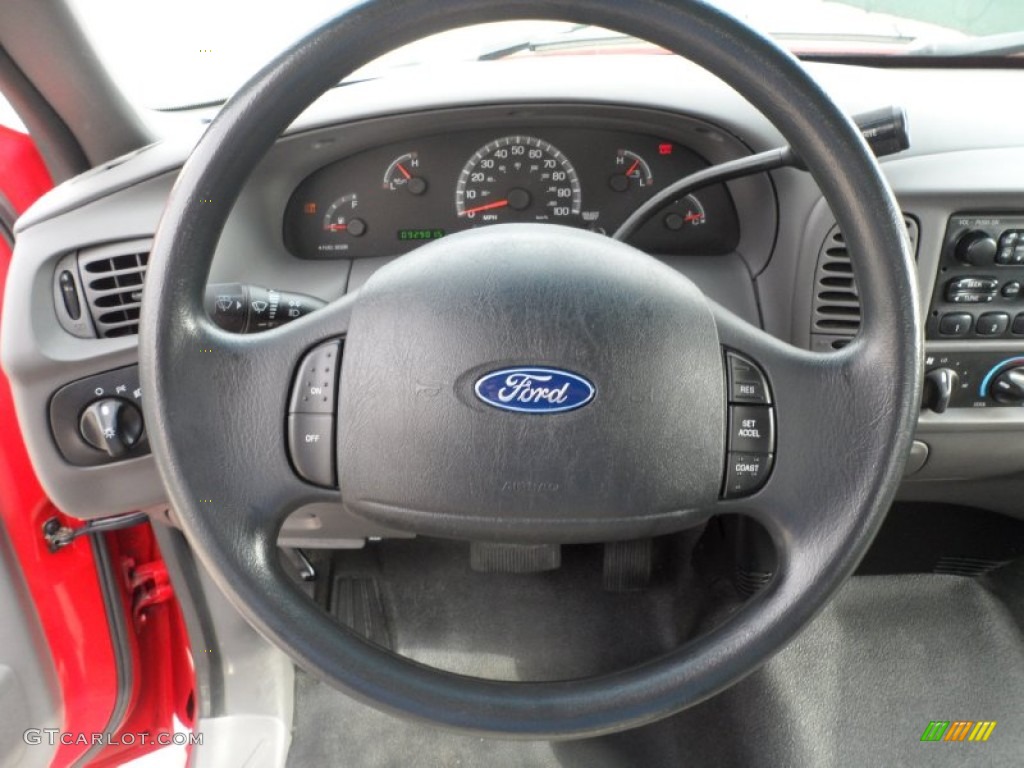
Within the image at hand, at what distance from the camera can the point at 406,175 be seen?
130 centimetres

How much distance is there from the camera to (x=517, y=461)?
71 cm

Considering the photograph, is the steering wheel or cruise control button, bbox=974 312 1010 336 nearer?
the steering wheel

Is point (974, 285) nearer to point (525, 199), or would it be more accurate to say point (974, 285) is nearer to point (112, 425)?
point (525, 199)

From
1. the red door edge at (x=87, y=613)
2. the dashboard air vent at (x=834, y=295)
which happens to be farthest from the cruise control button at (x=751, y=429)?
the red door edge at (x=87, y=613)

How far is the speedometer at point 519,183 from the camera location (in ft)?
4.15

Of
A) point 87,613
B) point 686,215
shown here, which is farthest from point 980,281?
point 87,613

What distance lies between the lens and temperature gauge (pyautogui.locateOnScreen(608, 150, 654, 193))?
50.7 inches

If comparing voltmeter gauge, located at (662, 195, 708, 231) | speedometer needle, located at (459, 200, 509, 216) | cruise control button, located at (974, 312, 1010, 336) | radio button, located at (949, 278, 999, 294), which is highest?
speedometer needle, located at (459, 200, 509, 216)

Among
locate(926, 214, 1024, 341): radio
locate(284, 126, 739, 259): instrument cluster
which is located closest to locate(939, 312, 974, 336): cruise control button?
locate(926, 214, 1024, 341): radio

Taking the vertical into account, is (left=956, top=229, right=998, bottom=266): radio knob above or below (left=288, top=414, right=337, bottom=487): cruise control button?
above

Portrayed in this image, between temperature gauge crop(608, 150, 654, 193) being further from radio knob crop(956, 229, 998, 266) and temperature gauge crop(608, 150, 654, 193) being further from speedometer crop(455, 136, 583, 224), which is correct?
radio knob crop(956, 229, 998, 266)

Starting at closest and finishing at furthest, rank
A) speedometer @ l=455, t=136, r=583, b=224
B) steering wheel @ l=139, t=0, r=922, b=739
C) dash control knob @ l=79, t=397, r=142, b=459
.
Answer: steering wheel @ l=139, t=0, r=922, b=739
dash control knob @ l=79, t=397, r=142, b=459
speedometer @ l=455, t=136, r=583, b=224

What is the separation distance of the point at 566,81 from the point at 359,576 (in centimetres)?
104

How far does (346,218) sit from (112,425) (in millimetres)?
469
